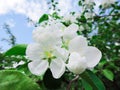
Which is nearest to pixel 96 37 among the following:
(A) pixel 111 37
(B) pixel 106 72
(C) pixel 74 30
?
(A) pixel 111 37

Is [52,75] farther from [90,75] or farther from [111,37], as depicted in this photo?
[111,37]

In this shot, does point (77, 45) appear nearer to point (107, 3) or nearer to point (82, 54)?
point (82, 54)

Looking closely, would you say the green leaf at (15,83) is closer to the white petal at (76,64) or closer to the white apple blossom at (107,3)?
the white petal at (76,64)

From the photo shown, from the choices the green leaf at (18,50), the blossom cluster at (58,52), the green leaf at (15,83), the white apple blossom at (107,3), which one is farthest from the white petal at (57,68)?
the white apple blossom at (107,3)

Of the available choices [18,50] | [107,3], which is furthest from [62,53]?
[107,3]

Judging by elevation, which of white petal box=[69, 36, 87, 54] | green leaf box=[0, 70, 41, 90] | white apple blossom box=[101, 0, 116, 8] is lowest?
white apple blossom box=[101, 0, 116, 8]

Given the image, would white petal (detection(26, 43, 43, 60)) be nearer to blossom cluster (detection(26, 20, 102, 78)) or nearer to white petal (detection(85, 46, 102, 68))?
blossom cluster (detection(26, 20, 102, 78))

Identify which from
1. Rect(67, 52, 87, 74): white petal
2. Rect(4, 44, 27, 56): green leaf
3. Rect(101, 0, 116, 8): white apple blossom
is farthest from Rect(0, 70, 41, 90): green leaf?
Rect(101, 0, 116, 8): white apple blossom
